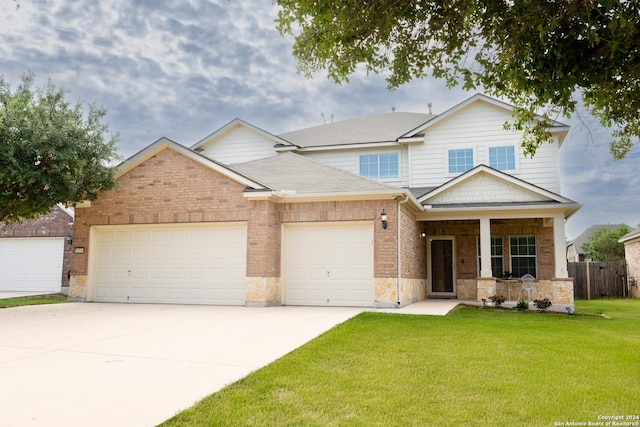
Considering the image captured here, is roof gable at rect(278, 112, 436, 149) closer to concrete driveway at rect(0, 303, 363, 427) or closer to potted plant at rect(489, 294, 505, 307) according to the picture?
potted plant at rect(489, 294, 505, 307)

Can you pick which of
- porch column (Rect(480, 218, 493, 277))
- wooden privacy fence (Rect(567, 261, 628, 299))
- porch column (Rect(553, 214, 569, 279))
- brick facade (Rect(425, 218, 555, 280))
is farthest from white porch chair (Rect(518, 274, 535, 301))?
wooden privacy fence (Rect(567, 261, 628, 299))

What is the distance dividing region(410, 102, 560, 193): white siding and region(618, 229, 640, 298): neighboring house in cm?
925

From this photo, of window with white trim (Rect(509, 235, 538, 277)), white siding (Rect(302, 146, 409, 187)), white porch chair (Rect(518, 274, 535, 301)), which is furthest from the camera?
white siding (Rect(302, 146, 409, 187))

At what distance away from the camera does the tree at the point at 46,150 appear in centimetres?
1155

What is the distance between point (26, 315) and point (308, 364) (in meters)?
8.35

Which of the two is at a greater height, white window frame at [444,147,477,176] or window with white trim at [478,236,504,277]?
white window frame at [444,147,477,176]

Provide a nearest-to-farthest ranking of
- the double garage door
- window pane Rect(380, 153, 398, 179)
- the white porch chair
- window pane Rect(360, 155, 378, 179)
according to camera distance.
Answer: the double garage door → the white porch chair → window pane Rect(380, 153, 398, 179) → window pane Rect(360, 155, 378, 179)

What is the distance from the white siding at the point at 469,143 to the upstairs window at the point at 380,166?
83 centimetres

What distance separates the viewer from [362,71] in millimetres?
8492

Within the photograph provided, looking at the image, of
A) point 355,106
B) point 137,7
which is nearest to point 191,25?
point 137,7

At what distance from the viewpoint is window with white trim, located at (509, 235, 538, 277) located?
17.1 meters

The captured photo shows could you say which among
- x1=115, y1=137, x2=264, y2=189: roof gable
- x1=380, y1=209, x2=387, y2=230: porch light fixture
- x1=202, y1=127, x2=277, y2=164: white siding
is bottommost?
x1=380, y1=209, x2=387, y2=230: porch light fixture

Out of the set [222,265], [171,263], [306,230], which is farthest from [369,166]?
[171,263]

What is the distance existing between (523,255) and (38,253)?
19414 mm
